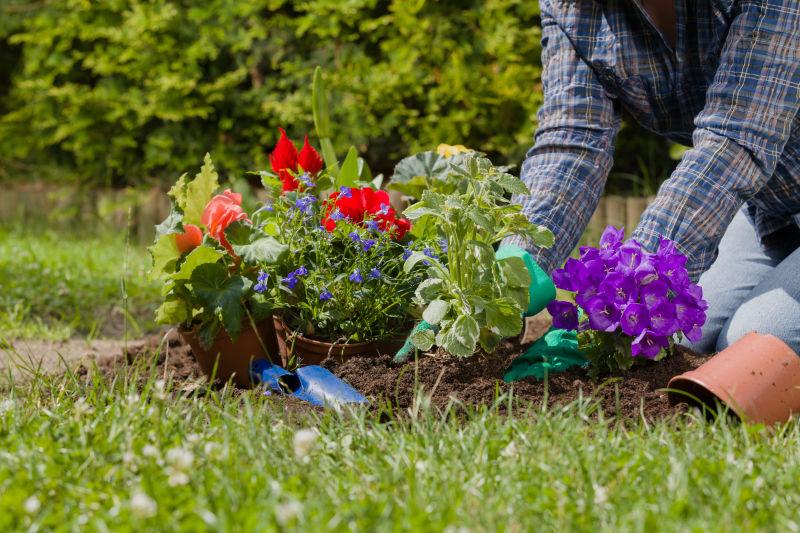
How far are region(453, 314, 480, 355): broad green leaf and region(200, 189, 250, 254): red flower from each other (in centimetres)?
62

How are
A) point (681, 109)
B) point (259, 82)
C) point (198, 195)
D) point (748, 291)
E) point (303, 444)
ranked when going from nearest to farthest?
1. point (303, 444)
2. point (198, 195)
3. point (681, 109)
4. point (748, 291)
5. point (259, 82)

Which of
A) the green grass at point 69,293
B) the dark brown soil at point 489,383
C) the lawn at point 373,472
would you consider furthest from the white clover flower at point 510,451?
the green grass at point 69,293

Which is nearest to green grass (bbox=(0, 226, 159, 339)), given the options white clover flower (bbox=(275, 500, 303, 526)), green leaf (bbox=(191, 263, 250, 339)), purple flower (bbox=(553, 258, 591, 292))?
green leaf (bbox=(191, 263, 250, 339))

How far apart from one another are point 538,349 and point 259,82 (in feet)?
10.2

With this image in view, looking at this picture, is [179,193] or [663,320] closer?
[663,320]

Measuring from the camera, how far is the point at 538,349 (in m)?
2.16

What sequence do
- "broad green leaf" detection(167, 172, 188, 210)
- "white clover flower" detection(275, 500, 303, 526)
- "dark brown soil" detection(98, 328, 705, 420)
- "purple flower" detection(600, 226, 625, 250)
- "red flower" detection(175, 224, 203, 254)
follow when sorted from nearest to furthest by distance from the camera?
"white clover flower" detection(275, 500, 303, 526), "dark brown soil" detection(98, 328, 705, 420), "purple flower" detection(600, 226, 625, 250), "red flower" detection(175, 224, 203, 254), "broad green leaf" detection(167, 172, 188, 210)

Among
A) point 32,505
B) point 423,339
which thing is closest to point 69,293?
point 423,339

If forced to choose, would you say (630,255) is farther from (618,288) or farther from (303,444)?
(303,444)

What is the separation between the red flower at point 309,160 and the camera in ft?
7.70

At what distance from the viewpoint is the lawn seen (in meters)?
1.21

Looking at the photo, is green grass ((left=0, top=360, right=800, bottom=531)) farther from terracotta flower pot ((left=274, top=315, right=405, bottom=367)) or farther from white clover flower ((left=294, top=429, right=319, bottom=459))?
terracotta flower pot ((left=274, top=315, right=405, bottom=367))

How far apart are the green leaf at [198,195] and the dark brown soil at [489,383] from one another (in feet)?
1.37

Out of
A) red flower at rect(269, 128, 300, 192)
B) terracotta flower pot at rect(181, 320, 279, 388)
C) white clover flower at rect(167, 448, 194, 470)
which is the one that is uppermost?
red flower at rect(269, 128, 300, 192)
